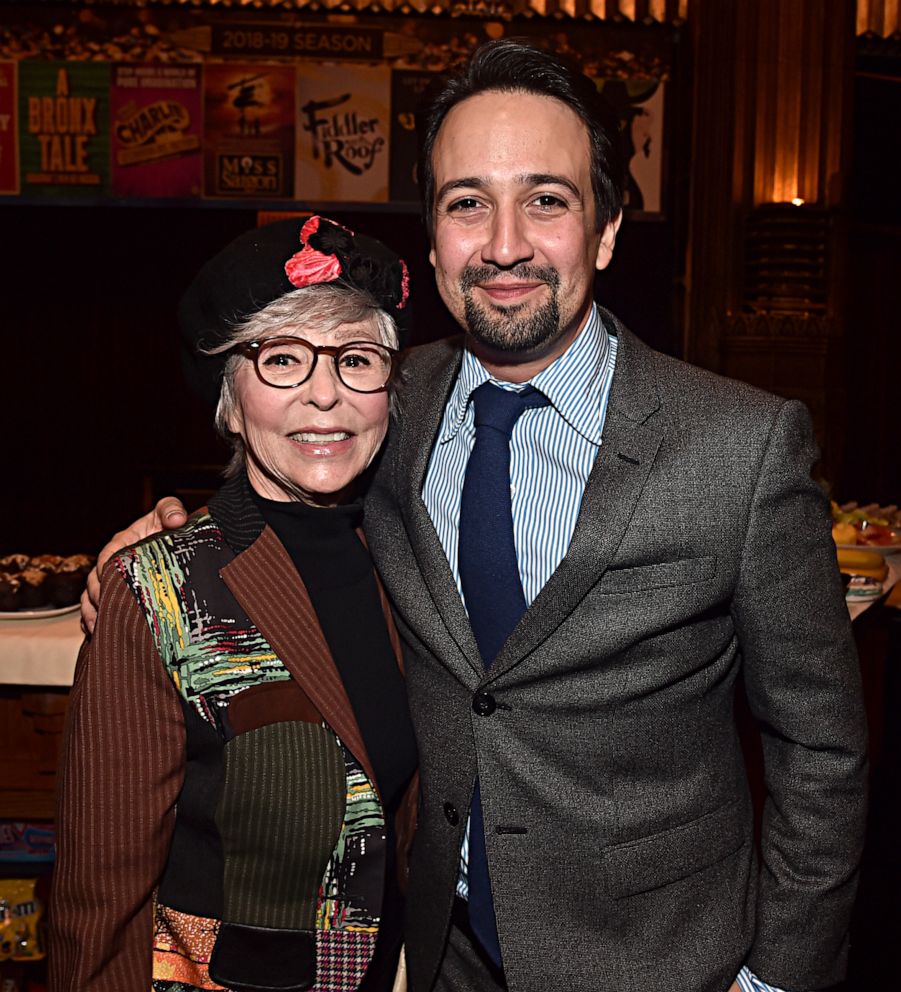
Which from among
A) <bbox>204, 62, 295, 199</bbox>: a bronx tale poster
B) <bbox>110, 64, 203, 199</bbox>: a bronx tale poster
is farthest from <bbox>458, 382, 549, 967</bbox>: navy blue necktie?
<bbox>110, 64, 203, 199</bbox>: a bronx tale poster

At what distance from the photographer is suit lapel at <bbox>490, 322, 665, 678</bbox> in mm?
1251

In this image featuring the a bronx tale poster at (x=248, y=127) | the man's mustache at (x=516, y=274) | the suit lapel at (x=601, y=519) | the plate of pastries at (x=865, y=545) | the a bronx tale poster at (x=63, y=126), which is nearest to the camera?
the suit lapel at (x=601, y=519)

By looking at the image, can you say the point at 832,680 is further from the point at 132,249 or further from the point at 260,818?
the point at 132,249

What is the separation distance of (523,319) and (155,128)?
14.5 feet

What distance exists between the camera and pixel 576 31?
5418 mm

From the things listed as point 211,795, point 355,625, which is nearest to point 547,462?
point 355,625

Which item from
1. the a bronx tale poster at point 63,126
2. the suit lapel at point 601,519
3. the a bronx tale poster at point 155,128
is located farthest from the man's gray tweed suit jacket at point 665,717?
the a bronx tale poster at point 63,126

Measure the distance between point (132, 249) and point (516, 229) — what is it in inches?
228

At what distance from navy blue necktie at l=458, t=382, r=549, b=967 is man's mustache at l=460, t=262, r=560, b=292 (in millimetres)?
148

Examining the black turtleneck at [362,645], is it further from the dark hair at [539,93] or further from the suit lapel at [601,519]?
the dark hair at [539,93]

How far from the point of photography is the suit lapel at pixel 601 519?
125 cm

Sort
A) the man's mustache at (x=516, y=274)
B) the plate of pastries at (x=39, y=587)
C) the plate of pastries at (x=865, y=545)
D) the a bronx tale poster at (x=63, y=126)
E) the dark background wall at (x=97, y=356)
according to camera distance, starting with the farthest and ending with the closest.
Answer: the dark background wall at (x=97, y=356) → the a bronx tale poster at (x=63, y=126) → the plate of pastries at (x=865, y=545) → the plate of pastries at (x=39, y=587) → the man's mustache at (x=516, y=274)

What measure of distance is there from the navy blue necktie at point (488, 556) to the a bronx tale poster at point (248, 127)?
4.20 m

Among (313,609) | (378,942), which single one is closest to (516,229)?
(313,609)
